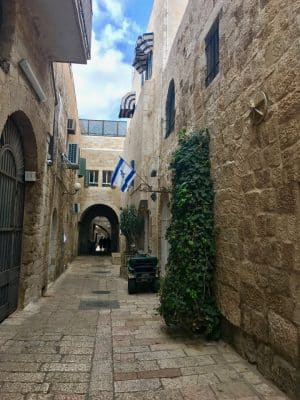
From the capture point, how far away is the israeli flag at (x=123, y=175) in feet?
27.5

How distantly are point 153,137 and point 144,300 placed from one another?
5375 mm

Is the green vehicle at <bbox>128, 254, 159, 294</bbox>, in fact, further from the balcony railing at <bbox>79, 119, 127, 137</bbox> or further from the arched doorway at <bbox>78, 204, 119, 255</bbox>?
the balcony railing at <bbox>79, 119, 127, 137</bbox>

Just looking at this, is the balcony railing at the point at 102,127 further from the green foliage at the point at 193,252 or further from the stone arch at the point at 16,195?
the green foliage at the point at 193,252

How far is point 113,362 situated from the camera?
347 cm

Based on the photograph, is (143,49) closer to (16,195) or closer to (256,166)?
(16,195)

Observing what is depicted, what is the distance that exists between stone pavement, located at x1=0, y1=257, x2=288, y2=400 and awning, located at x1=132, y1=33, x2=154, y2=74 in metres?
9.85

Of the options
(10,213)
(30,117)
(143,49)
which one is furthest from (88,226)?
(30,117)

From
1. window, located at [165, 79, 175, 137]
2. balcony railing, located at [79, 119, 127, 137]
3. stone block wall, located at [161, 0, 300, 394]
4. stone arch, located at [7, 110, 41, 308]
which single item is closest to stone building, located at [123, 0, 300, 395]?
stone block wall, located at [161, 0, 300, 394]

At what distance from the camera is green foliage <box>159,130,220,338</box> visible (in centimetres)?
426

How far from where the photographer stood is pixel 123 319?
529 centimetres

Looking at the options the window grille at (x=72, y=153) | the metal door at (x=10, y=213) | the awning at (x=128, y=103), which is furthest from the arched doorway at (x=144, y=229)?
the awning at (x=128, y=103)

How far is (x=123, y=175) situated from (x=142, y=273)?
2704mm

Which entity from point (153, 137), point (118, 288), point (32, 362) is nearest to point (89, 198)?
point (153, 137)

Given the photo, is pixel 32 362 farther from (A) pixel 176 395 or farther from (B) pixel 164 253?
(B) pixel 164 253
